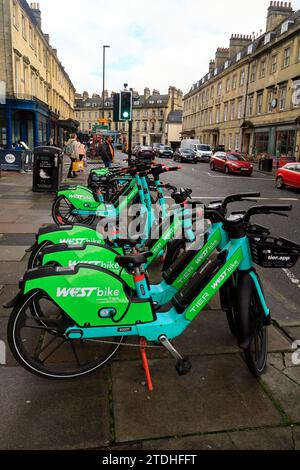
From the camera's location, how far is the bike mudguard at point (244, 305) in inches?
101

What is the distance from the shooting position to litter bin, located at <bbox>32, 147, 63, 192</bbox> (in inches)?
438

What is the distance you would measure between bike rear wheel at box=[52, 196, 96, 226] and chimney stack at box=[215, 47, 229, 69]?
52191 mm

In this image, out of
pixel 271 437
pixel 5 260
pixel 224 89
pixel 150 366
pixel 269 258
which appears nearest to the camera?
pixel 271 437

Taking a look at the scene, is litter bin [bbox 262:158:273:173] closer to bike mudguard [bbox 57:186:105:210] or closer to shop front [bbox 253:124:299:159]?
shop front [bbox 253:124:299:159]

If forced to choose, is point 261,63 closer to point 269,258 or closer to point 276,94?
point 276,94

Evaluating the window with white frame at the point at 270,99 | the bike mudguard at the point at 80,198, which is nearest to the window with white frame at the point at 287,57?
the window with white frame at the point at 270,99

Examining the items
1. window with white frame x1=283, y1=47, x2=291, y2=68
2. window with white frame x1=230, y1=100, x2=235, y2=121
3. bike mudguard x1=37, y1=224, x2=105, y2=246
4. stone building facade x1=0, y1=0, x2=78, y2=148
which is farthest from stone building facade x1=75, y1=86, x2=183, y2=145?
bike mudguard x1=37, y1=224, x2=105, y2=246

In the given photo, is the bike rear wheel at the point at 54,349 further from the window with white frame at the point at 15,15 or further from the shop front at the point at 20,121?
the window with white frame at the point at 15,15

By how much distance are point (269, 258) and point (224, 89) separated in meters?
49.8

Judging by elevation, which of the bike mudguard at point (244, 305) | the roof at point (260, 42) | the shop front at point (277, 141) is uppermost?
the roof at point (260, 42)

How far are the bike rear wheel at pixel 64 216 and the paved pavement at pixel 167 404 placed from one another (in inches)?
146

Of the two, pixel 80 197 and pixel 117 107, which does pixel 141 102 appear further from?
pixel 80 197

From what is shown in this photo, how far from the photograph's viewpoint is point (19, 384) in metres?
2.55
